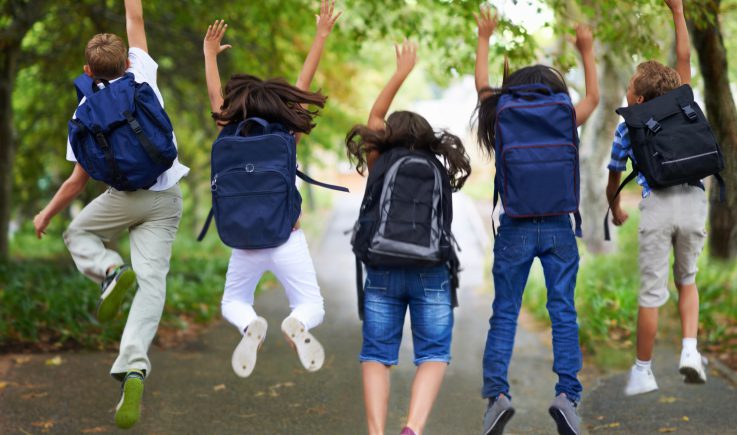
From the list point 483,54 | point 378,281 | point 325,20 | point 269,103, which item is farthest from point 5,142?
point 378,281

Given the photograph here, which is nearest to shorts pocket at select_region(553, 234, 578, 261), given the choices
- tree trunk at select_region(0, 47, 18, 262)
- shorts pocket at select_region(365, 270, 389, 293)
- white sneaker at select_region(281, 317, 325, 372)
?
shorts pocket at select_region(365, 270, 389, 293)

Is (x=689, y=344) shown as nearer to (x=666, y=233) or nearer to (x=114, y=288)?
(x=666, y=233)

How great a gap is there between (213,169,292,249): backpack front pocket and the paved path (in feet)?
5.88

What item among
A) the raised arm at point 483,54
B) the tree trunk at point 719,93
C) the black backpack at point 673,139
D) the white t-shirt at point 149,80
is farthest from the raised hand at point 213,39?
the tree trunk at point 719,93

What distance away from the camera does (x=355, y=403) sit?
21.3 feet

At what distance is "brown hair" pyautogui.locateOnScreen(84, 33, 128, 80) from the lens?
4758mm

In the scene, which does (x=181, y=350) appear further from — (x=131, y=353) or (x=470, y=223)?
(x=470, y=223)

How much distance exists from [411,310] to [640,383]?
5.90 ft

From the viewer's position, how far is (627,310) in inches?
348

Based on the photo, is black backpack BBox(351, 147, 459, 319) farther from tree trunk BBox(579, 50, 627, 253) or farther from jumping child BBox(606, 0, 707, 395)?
tree trunk BBox(579, 50, 627, 253)

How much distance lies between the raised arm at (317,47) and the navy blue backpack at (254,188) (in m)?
0.45

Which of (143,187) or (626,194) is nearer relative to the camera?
(143,187)

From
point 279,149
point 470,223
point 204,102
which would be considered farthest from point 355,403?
point 470,223

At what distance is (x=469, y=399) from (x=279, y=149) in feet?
9.99
